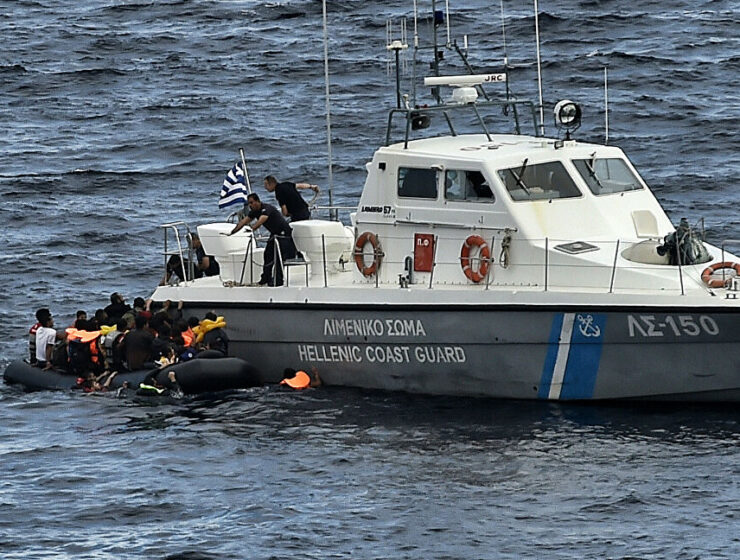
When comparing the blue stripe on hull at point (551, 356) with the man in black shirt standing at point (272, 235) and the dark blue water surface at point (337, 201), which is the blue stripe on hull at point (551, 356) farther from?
the man in black shirt standing at point (272, 235)

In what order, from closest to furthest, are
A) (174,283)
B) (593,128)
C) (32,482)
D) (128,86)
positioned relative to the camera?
(32,482) → (174,283) → (593,128) → (128,86)

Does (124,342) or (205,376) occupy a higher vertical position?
(124,342)

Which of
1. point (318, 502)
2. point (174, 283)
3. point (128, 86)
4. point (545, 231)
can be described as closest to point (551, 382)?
point (545, 231)

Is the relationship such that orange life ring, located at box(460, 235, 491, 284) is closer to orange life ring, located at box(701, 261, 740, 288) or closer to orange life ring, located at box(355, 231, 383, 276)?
orange life ring, located at box(355, 231, 383, 276)

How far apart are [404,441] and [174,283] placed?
5645 millimetres

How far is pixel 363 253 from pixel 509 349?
8.50ft

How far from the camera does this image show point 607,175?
20.8m

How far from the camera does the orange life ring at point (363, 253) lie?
67.7ft

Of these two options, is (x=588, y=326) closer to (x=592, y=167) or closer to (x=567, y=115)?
(x=592, y=167)

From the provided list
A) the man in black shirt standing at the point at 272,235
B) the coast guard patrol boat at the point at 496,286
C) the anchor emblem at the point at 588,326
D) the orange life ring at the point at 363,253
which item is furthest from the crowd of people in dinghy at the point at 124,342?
the anchor emblem at the point at 588,326

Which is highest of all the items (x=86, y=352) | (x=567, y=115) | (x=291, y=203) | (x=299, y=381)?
(x=567, y=115)

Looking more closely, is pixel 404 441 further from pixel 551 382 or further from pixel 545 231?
pixel 545 231

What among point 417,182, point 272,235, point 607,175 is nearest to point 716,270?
point 607,175

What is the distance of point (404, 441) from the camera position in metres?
18.4
